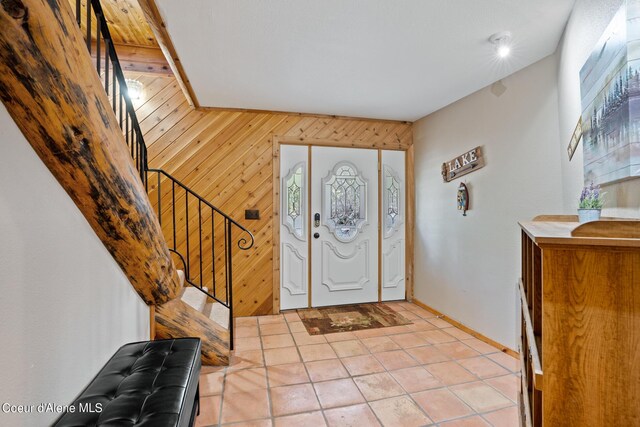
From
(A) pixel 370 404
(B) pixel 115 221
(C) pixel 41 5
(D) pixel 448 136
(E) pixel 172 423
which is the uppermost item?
(D) pixel 448 136

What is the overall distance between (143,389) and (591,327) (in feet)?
4.91

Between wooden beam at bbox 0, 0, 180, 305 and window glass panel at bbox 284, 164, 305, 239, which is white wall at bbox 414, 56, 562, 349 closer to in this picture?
window glass panel at bbox 284, 164, 305, 239

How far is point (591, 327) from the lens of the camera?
2.55 feet

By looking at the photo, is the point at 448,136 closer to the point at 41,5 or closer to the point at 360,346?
the point at 360,346

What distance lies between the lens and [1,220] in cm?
87

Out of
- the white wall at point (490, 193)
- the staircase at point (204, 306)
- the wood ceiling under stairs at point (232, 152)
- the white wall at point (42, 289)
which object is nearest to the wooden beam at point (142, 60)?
the wood ceiling under stairs at point (232, 152)

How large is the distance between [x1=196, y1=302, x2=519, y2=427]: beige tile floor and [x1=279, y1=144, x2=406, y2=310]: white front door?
2.86 feet

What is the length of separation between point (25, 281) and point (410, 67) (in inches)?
107

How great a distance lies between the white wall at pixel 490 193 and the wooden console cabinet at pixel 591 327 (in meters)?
1.77

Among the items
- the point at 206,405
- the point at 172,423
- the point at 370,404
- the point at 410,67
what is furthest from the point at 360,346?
the point at 410,67

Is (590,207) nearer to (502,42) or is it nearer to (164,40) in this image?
(502,42)

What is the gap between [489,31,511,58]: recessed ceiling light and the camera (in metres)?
2.10

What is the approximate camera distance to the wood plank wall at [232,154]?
134 inches

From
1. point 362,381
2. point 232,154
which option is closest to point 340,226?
point 232,154
